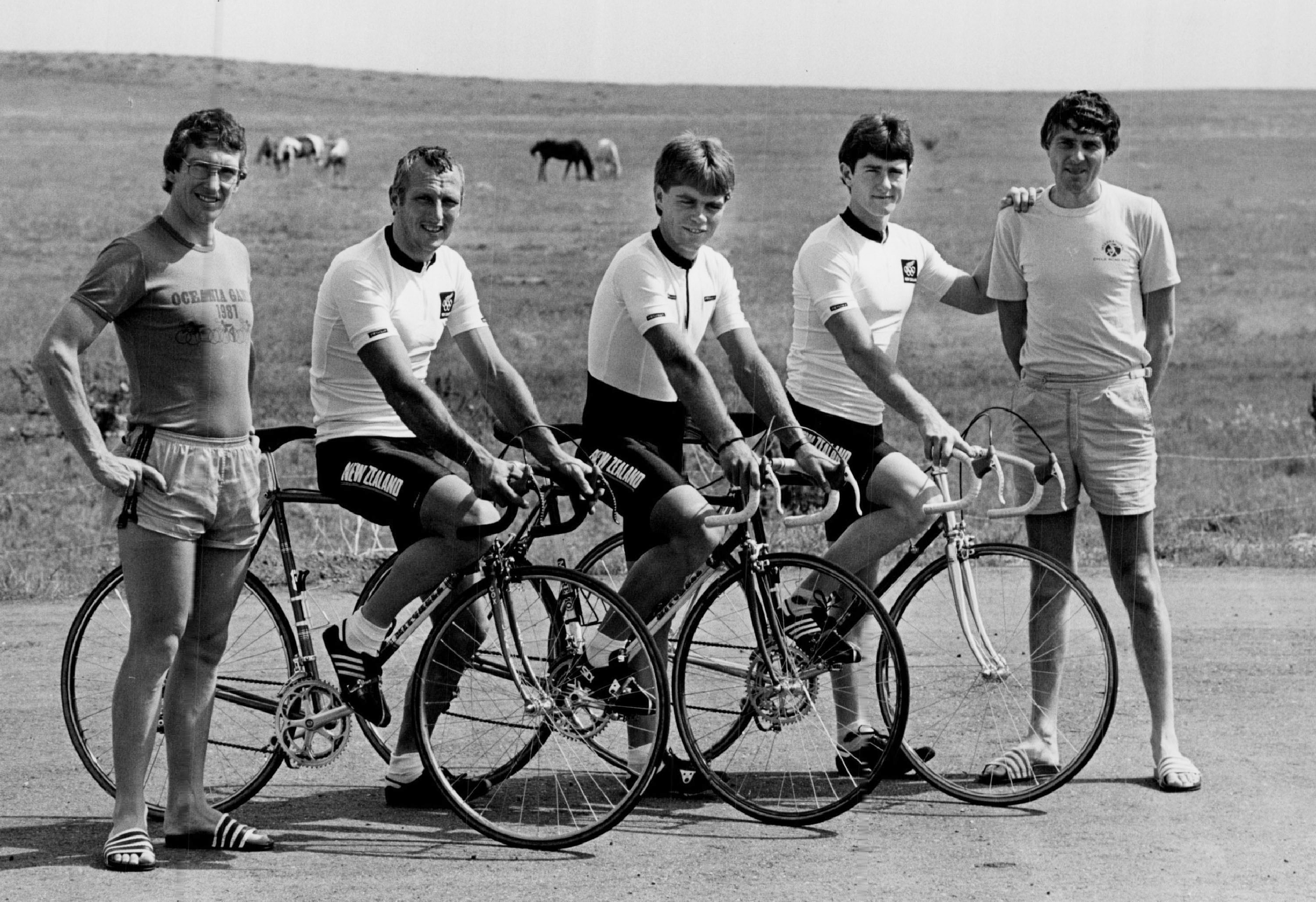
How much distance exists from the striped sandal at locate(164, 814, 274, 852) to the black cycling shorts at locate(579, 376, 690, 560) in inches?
50.5

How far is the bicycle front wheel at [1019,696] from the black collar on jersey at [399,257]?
164 centimetres

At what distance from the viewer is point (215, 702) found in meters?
5.71

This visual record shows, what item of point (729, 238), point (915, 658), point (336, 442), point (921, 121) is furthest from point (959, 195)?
point (336, 442)

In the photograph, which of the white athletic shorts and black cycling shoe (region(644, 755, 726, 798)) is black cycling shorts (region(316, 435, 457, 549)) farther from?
the white athletic shorts

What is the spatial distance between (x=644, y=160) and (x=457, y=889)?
1433cm

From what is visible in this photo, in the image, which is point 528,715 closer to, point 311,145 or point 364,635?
point 364,635

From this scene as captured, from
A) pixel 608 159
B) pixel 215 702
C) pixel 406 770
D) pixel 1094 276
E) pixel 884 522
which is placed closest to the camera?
pixel 406 770

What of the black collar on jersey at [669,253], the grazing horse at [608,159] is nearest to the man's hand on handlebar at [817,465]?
the black collar on jersey at [669,253]

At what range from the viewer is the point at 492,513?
479 centimetres

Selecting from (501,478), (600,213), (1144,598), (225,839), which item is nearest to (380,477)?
(501,478)

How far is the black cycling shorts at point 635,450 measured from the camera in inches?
194

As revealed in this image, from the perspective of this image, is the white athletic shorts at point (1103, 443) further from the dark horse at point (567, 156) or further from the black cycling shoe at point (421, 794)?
the dark horse at point (567, 156)

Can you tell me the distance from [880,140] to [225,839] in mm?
2648

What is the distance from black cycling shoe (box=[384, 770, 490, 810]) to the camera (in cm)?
511
